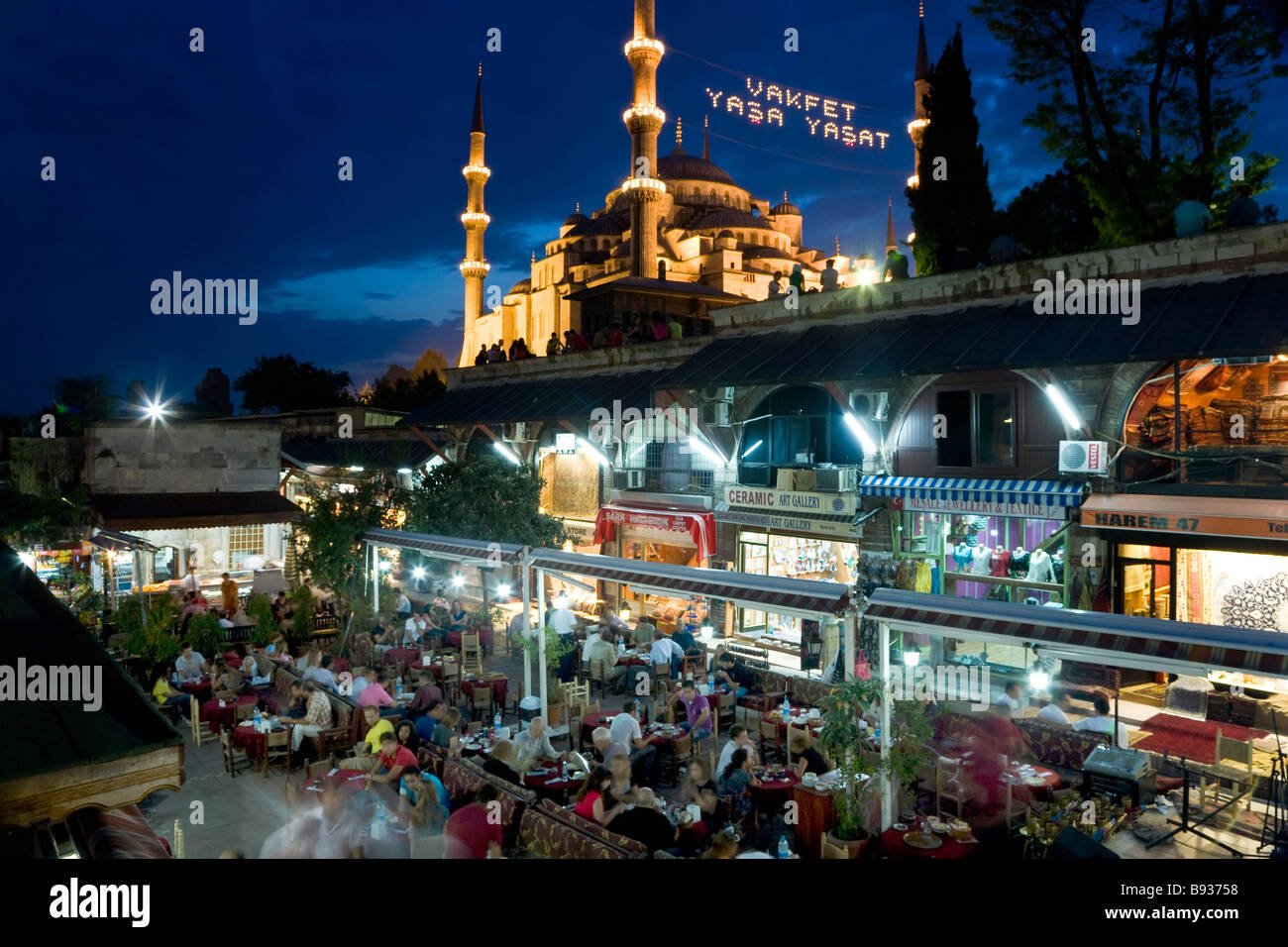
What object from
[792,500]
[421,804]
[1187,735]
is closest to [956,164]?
[792,500]

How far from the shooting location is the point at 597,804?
782cm

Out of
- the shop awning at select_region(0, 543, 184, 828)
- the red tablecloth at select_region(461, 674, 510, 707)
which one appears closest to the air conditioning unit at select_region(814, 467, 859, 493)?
the red tablecloth at select_region(461, 674, 510, 707)

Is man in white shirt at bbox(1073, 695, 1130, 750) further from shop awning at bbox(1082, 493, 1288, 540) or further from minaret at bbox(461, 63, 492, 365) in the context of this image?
minaret at bbox(461, 63, 492, 365)

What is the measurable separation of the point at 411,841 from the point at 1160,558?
13.2 meters

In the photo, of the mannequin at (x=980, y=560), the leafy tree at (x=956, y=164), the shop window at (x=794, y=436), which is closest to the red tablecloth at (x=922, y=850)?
the mannequin at (x=980, y=560)

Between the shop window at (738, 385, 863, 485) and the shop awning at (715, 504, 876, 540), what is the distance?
906 mm

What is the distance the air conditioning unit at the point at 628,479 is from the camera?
76.6ft

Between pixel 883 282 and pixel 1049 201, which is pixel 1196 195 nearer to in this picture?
pixel 883 282

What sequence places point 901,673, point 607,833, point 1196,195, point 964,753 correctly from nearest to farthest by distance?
point 607,833
point 964,753
point 901,673
point 1196,195

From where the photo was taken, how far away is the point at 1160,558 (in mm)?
14367
